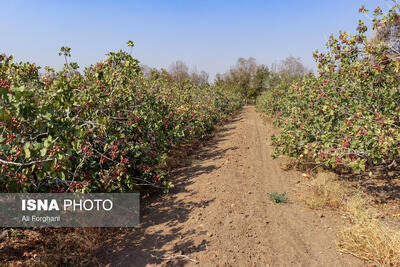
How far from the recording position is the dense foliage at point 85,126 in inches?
116

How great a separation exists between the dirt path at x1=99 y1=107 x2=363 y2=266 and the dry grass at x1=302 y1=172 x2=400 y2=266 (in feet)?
0.62

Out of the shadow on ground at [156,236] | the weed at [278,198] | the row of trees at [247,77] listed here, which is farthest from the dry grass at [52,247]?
the row of trees at [247,77]

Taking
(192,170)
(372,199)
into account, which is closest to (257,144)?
(192,170)

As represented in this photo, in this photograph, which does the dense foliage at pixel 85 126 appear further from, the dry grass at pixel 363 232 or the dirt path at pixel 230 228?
the dry grass at pixel 363 232

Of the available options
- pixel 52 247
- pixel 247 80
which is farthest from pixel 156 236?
pixel 247 80

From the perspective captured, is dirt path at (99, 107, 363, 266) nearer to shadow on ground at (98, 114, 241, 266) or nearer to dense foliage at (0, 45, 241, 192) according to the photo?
shadow on ground at (98, 114, 241, 266)

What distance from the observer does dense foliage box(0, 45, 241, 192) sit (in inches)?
116

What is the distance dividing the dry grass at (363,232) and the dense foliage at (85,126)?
373 cm

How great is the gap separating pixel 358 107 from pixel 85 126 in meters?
5.96

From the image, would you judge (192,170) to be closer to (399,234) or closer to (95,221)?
(95,221)

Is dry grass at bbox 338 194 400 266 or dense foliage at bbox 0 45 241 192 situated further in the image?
dry grass at bbox 338 194 400 266

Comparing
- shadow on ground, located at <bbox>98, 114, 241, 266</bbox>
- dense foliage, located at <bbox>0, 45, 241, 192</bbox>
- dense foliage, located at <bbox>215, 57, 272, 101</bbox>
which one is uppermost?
dense foliage, located at <bbox>215, 57, 272, 101</bbox>

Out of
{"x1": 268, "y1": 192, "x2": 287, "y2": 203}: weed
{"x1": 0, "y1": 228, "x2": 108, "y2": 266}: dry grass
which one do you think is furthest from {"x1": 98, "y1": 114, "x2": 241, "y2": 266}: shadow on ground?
{"x1": 268, "y1": 192, "x2": 287, "y2": 203}: weed

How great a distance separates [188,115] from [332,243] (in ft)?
21.3
